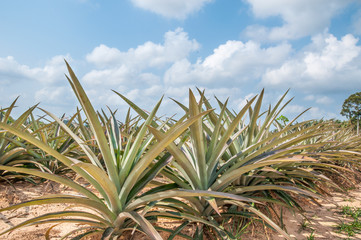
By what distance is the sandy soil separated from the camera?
1.58 m

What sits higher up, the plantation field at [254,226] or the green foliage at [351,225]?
the plantation field at [254,226]

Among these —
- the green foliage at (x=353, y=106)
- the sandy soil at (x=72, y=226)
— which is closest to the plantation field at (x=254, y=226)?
the sandy soil at (x=72, y=226)

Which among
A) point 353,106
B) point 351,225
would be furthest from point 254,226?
point 353,106

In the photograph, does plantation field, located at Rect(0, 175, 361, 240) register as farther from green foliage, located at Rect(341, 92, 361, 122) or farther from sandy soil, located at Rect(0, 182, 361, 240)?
green foliage, located at Rect(341, 92, 361, 122)

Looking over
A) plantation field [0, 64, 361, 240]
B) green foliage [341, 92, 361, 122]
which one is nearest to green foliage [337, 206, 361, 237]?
plantation field [0, 64, 361, 240]

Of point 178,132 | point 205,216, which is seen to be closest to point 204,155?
point 205,216

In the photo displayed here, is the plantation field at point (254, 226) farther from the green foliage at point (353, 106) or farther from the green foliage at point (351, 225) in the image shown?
the green foliage at point (353, 106)

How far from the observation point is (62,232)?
1.56m

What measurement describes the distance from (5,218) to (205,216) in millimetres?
1426

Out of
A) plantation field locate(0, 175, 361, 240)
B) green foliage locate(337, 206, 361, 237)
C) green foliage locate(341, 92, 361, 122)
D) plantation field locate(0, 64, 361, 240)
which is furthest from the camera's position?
green foliage locate(341, 92, 361, 122)

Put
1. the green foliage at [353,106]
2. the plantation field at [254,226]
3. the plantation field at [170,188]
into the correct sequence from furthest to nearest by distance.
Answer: the green foliage at [353,106]
the plantation field at [254,226]
the plantation field at [170,188]

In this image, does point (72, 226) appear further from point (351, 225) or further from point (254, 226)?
point (351, 225)

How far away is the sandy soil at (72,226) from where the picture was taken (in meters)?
1.58

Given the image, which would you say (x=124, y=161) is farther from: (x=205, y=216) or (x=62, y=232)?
(x=62, y=232)
